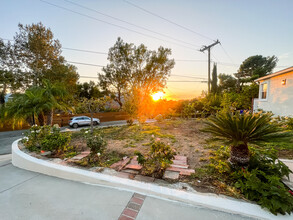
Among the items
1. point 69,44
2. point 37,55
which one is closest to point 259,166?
point 69,44

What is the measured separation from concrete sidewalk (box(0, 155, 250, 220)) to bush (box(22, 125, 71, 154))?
1.08m

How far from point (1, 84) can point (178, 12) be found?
56.4 feet

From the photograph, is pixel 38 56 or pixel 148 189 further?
pixel 38 56

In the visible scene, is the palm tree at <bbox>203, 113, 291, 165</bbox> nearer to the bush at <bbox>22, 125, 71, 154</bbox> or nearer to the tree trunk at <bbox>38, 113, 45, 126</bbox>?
the bush at <bbox>22, 125, 71, 154</bbox>

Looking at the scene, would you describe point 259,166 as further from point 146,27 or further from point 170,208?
point 146,27

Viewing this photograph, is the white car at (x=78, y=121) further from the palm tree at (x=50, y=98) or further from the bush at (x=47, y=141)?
the bush at (x=47, y=141)

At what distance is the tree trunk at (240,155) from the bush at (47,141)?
163 inches

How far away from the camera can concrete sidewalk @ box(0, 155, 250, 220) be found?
1.71 meters

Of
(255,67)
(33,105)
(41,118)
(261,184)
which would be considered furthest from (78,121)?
(255,67)

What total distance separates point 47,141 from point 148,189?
308cm

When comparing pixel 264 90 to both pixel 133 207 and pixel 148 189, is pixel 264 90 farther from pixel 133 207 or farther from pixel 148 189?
pixel 133 207

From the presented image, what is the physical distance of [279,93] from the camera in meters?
8.93

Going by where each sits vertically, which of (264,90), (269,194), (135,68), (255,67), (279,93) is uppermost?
(255,67)

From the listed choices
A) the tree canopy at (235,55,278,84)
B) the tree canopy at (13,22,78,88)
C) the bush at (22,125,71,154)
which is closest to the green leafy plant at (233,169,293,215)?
the bush at (22,125,71,154)
